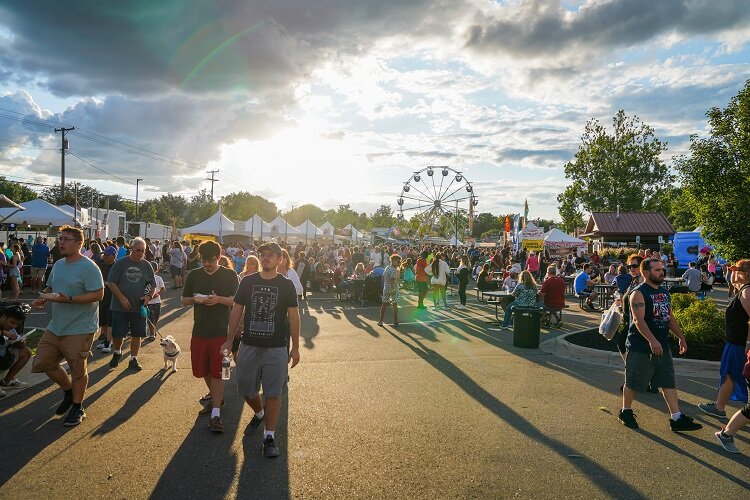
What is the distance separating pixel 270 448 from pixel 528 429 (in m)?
2.67

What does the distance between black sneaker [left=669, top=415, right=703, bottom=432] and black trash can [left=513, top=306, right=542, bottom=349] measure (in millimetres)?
4544

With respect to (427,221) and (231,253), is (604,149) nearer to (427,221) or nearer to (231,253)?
(427,221)

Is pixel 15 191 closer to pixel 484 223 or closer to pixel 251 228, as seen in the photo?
pixel 251 228

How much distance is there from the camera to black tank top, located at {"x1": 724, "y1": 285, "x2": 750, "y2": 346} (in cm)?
559

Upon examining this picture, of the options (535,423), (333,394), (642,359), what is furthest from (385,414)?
(642,359)

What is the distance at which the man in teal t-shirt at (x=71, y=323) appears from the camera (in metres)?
5.27

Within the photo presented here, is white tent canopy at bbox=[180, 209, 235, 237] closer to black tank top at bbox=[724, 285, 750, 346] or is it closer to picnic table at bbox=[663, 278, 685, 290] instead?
picnic table at bbox=[663, 278, 685, 290]

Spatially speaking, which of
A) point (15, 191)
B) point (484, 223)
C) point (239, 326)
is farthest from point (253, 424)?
point (484, 223)

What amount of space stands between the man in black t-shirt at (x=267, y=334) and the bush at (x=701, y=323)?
790cm

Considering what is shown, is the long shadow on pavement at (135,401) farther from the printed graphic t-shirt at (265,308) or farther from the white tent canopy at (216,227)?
the white tent canopy at (216,227)

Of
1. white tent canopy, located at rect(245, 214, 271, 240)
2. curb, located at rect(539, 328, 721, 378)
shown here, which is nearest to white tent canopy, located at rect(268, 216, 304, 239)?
white tent canopy, located at rect(245, 214, 271, 240)

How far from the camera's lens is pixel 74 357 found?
5312 millimetres

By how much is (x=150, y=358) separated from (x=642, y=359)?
7.10 metres

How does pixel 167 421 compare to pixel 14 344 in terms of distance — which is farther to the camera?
pixel 14 344
